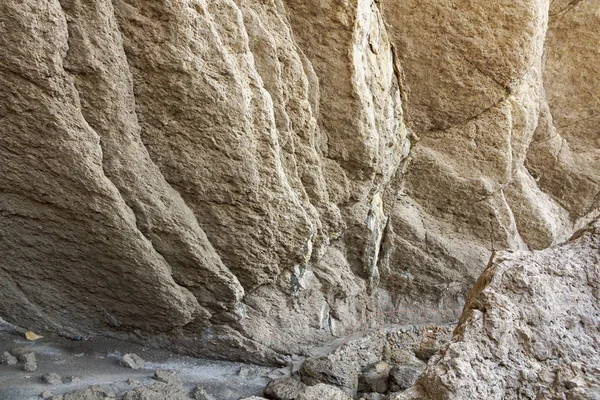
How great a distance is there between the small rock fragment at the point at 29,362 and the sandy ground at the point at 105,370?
0.09 ft

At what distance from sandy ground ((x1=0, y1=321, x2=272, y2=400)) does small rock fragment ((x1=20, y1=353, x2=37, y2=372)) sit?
27 mm

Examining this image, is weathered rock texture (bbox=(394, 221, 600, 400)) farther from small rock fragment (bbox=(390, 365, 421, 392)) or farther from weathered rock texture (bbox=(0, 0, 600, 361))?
weathered rock texture (bbox=(0, 0, 600, 361))

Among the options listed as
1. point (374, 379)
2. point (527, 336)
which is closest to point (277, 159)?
point (374, 379)

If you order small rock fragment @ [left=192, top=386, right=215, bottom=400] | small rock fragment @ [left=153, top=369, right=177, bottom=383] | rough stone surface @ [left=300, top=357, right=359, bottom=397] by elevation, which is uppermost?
rough stone surface @ [left=300, top=357, right=359, bottom=397]

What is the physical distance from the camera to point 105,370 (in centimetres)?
363

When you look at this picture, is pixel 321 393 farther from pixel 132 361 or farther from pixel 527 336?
pixel 527 336

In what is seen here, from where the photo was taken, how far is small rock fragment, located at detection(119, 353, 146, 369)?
3717mm

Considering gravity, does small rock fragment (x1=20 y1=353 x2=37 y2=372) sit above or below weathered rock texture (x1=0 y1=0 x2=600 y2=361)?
below

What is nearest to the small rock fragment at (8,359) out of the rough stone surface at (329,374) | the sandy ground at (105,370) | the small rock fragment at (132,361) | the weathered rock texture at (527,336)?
the sandy ground at (105,370)

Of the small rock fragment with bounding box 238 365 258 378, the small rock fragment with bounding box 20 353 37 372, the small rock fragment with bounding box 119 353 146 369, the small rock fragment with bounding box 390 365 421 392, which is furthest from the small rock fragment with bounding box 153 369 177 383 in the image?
the small rock fragment with bounding box 390 365 421 392

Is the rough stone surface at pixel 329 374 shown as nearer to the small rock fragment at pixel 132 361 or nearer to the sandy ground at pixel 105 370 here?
the sandy ground at pixel 105 370

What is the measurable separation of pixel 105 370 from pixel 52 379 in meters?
0.38

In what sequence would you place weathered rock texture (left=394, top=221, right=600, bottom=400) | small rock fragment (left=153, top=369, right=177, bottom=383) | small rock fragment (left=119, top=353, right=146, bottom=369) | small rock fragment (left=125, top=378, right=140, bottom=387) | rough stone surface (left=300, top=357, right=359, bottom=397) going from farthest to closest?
rough stone surface (left=300, top=357, right=359, bottom=397), small rock fragment (left=119, top=353, right=146, bottom=369), small rock fragment (left=153, top=369, right=177, bottom=383), small rock fragment (left=125, top=378, right=140, bottom=387), weathered rock texture (left=394, top=221, right=600, bottom=400)

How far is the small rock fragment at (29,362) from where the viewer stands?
3.37 meters
